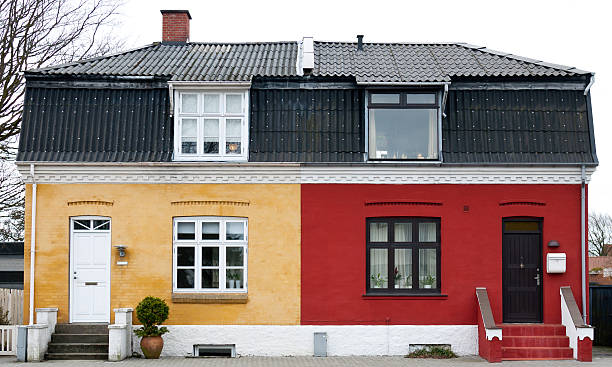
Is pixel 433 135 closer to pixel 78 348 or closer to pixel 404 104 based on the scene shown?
pixel 404 104

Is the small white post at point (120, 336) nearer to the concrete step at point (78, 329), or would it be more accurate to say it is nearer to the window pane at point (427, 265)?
the concrete step at point (78, 329)

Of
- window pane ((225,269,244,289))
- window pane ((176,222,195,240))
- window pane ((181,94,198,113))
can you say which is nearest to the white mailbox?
window pane ((225,269,244,289))

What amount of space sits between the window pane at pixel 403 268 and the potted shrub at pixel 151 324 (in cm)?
541

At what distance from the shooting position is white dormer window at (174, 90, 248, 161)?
57.8 feet

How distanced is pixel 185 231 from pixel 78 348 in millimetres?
3534

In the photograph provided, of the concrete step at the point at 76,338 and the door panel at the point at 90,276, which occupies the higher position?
the door panel at the point at 90,276

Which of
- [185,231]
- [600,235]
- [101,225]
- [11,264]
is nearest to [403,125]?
[185,231]

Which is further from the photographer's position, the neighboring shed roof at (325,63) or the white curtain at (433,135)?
the neighboring shed roof at (325,63)

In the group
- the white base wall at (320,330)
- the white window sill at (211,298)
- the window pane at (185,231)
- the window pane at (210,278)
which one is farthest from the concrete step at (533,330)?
the window pane at (185,231)

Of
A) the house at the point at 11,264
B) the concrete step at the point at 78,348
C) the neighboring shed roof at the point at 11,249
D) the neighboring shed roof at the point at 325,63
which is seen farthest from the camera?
the neighboring shed roof at the point at 11,249

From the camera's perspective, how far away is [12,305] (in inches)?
738

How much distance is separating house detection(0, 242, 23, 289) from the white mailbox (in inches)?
669

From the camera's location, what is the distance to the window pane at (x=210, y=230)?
1762 cm

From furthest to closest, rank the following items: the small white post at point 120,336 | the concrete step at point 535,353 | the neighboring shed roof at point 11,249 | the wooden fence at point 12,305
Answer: the neighboring shed roof at point 11,249, the wooden fence at point 12,305, the concrete step at point 535,353, the small white post at point 120,336
